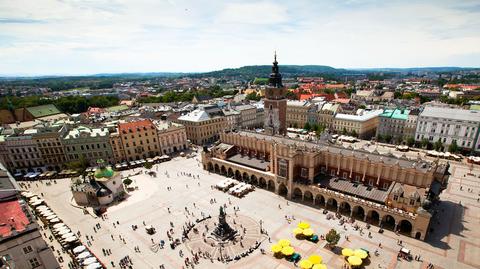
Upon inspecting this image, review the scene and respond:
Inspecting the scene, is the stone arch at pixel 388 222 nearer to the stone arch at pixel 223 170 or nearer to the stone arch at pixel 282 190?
the stone arch at pixel 282 190

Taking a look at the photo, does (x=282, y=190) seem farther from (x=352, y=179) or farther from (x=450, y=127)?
(x=450, y=127)

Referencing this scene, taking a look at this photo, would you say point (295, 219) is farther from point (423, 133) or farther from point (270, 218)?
point (423, 133)

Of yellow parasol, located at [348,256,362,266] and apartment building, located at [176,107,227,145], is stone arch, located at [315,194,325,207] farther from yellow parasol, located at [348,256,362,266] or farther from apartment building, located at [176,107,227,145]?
apartment building, located at [176,107,227,145]

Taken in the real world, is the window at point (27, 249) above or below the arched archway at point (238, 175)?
above

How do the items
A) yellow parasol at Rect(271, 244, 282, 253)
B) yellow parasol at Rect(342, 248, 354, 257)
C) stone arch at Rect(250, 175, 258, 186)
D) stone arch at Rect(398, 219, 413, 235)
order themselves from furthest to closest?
stone arch at Rect(250, 175, 258, 186)
stone arch at Rect(398, 219, 413, 235)
yellow parasol at Rect(271, 244, 282, 253)
yellow parasol at Rect(342, 248, 354, 257)

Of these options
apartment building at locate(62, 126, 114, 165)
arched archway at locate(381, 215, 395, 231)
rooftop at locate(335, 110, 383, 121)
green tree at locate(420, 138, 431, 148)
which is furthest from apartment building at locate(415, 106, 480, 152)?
apartment building at locate(62, 126, 114, 165)

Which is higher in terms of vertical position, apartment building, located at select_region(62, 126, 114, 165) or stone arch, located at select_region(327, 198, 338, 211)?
Result: apartment building, located at select_region(62, 126, 114, 165)

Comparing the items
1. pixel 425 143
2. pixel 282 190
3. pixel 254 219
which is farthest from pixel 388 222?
pixel 425 143

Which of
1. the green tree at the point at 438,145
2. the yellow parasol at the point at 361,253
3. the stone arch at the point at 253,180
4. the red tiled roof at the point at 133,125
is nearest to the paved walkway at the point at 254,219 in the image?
the yellow parasol at the point at 361,253
